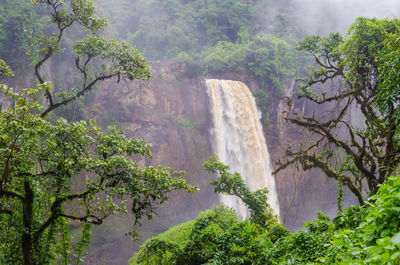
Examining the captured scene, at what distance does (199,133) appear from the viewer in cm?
2241

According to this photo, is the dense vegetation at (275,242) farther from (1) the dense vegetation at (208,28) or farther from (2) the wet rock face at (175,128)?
(1) the dense vegetation at (208,28)

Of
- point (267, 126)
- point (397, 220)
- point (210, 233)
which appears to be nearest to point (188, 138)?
point (267, 126)

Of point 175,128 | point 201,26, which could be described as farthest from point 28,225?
point 201,26

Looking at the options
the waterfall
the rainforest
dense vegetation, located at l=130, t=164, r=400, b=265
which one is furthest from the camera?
the waterfall

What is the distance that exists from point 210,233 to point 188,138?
14784mm

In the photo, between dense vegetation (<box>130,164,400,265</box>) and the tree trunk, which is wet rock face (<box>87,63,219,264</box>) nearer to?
dense vegetation (<box>130,164,400,265</box>)

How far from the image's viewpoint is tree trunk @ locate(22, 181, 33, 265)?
5.06 meters

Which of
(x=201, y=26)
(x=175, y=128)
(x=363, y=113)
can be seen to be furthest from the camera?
(x=201, y=26)

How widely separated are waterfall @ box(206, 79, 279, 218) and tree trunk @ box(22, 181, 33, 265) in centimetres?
1597

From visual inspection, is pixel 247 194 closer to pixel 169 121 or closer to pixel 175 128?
pixel 175 128

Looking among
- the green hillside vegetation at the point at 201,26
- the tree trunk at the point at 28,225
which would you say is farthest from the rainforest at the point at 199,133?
the green hillside vegetation at the point at 201,26

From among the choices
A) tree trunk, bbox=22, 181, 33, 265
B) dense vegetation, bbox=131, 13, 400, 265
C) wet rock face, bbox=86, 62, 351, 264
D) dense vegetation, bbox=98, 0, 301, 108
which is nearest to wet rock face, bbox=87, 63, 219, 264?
wet rock face, bbox=86, 62, 351, 264

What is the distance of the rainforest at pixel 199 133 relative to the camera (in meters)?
5.05

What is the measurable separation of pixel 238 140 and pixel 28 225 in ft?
56.0
